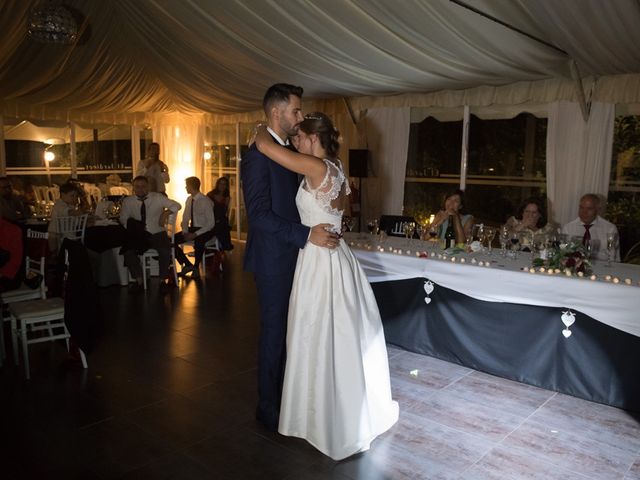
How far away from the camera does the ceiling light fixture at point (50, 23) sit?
5.36 metres

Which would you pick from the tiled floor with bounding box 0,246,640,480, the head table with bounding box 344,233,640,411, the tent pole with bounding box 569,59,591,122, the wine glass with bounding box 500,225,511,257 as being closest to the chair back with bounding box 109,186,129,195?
the tiled floor with bounding box 0,246,640,480

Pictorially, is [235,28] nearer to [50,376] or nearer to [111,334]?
[111,334]

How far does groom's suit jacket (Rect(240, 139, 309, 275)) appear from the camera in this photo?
2.67 metres

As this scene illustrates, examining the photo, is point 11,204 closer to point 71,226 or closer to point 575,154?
point 71,226

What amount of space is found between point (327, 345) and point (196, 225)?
5109mm

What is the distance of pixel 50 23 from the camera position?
538 cm

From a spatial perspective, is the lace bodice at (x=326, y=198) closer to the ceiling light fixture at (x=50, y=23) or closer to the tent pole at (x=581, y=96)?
the ceiling light fixture at (x=50, y=23)

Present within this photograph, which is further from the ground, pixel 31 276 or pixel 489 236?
pixel 489 236

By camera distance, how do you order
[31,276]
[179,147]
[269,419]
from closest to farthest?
[269,419] → [31,276] → [179,147]

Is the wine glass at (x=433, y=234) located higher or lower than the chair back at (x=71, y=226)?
higher

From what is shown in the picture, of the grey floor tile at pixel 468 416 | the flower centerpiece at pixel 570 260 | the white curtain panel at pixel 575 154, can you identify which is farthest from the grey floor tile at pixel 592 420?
the white curtain panel at pixel 575 154

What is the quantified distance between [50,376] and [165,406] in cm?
107

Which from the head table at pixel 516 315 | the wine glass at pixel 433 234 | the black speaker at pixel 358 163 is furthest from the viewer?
the black speaker at pixel 358 163

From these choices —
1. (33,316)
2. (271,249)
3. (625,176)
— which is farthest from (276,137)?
(625,176)
